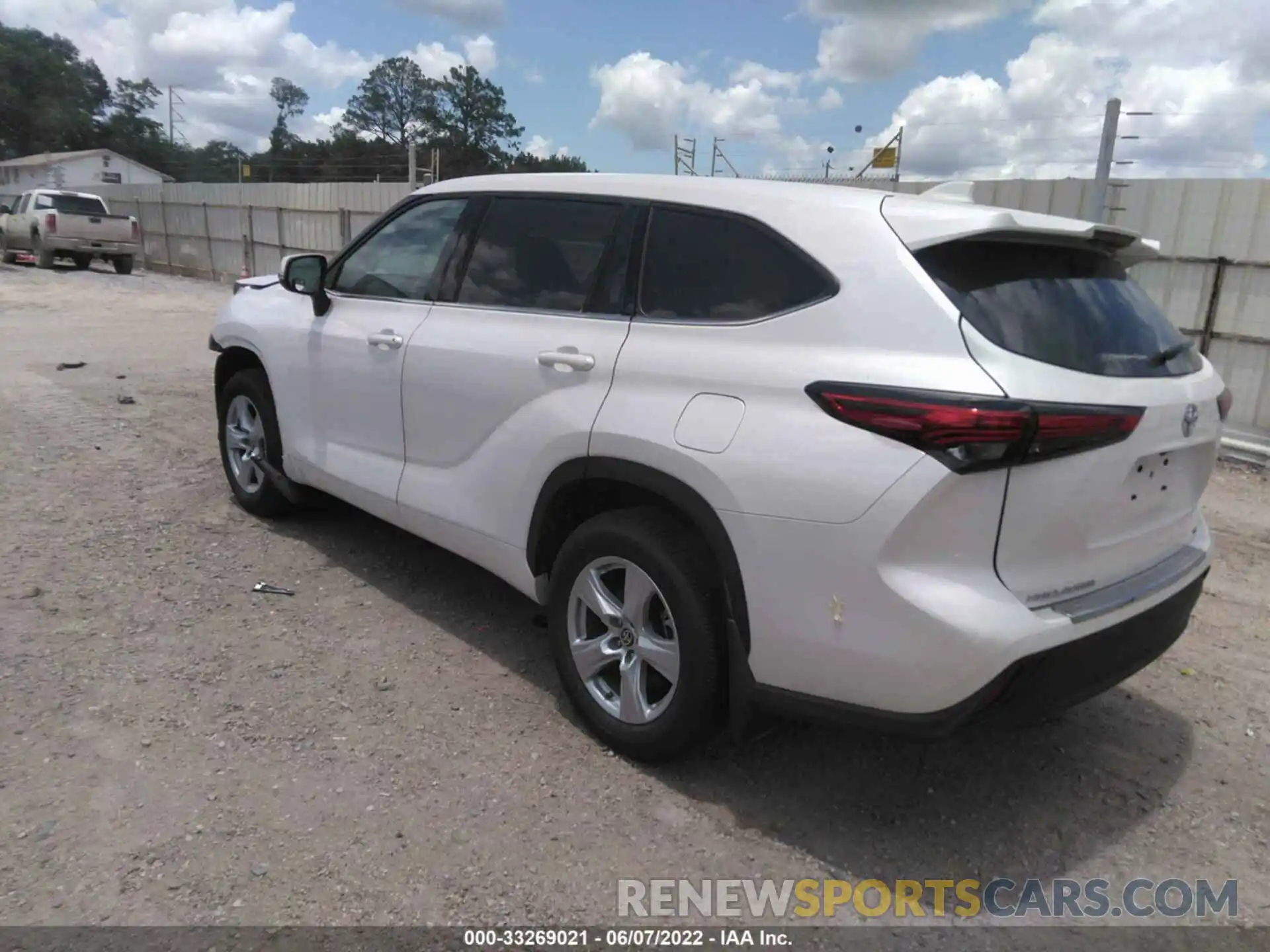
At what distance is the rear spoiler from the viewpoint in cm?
246

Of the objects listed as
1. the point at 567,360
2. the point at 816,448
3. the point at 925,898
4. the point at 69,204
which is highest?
the point at 69,204

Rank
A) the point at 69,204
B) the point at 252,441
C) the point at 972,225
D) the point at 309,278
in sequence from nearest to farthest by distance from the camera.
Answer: the point at 972,225
the point at 309,278
the point at 252,441
the point at 69,204

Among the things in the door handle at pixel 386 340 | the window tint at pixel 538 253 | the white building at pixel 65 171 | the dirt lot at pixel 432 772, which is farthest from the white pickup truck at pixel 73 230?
the white building at pixel 65 171

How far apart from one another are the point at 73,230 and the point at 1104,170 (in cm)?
2309

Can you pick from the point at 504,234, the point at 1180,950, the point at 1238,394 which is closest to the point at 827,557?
the point at 1180,950

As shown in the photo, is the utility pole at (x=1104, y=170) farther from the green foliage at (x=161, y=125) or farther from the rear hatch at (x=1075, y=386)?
the green foliage at (x=161, y=125)

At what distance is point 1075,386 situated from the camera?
233cm

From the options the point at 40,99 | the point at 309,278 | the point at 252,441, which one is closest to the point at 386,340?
the point at 309,278

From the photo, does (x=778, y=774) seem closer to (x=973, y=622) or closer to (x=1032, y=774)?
(x=1032, y=774)

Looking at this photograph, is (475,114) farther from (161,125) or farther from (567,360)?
(567,360)

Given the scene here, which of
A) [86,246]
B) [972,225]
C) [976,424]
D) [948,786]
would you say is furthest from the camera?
[86,246]

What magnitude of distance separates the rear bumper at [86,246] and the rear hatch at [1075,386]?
81.3 feet

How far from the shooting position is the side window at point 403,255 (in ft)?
12.7

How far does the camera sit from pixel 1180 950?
235cm
